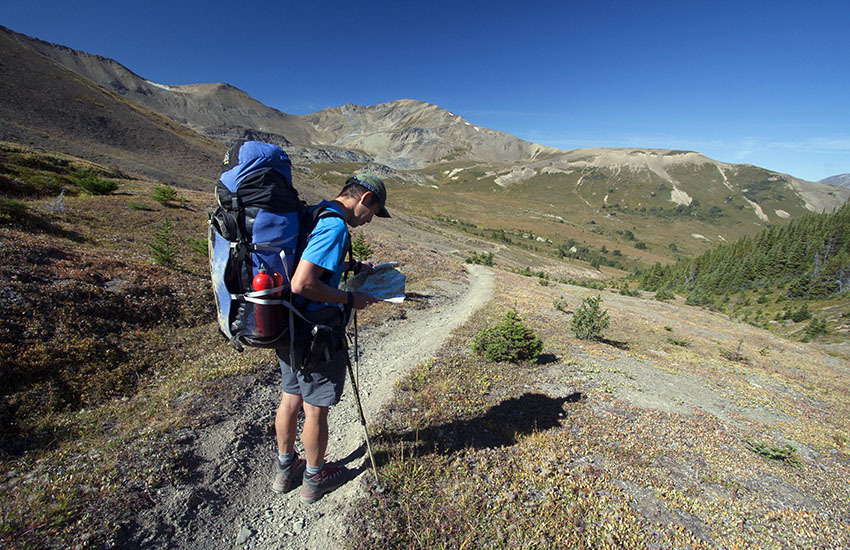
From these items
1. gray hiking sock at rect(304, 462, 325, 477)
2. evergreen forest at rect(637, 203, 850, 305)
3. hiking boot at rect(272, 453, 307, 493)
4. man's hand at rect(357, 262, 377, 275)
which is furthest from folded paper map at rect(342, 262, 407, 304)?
evergreen forest at rect(637, 203, 850, 305)

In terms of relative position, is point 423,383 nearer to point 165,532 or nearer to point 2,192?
point 165,532

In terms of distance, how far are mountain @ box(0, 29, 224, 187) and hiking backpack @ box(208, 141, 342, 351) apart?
176 ft

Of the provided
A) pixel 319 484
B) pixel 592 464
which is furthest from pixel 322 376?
pixel 592 464

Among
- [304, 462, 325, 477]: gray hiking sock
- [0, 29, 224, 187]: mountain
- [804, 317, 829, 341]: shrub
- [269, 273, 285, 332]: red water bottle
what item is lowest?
[804, 317, 829, 341]: shrub

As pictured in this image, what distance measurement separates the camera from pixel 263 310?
3.19 m

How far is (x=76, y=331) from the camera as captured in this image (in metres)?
6.75

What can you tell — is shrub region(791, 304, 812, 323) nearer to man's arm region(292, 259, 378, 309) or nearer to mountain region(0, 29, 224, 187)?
man's arm region(292, 259, 378, 309)

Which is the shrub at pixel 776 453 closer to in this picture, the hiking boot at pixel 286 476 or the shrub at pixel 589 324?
the shrub at pixel 589 324

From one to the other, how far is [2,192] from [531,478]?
2782cm

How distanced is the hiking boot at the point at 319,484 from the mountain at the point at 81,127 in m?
54.0

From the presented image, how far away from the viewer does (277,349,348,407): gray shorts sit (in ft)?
12.3

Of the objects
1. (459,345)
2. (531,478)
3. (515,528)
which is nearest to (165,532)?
(515,528)

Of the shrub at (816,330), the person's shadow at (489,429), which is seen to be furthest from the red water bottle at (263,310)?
the shrub at (816,330)

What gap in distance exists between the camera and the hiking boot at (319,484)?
13.5 ft
